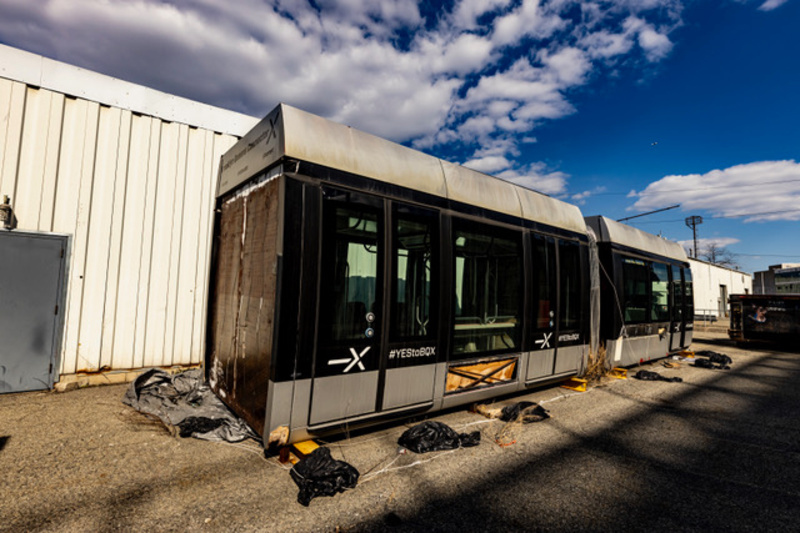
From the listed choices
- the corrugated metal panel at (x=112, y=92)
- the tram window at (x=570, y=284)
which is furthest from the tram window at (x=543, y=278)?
the corrugated metal panel at (x=112, y=92)

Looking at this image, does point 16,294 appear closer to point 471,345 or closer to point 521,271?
point 471,345

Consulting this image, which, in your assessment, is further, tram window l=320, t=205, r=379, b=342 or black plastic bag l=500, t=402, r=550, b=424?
black plastic bag l=500, t=402, r=550, b=424

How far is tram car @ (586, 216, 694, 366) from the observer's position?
8141 mm

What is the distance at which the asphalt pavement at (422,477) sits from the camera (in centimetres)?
269

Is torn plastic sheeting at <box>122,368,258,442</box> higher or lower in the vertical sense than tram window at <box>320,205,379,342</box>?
lower

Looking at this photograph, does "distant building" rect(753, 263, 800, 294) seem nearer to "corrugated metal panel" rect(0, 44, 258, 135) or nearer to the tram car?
the tram car

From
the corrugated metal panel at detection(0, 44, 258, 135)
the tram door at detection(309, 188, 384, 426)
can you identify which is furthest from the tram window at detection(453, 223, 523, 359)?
the corrugated metal panel at detection(0, 44, 258, 135)

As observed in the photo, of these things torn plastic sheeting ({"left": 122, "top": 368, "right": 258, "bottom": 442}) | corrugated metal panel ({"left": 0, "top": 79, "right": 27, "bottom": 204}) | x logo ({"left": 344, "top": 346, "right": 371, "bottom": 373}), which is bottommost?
torn plastic sheeting ({"left": 122, "top": 368, "right": 258, "bottom": 442})

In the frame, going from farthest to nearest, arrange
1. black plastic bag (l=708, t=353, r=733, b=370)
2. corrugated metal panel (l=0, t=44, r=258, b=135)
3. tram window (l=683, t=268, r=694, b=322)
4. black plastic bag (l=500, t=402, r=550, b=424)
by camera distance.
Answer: tram window (l=683, t=268, r=694, b=322) → black plastic bag (l=708, t=353, r=733, b=370) → corrugated metal panel (l=0, t=44, r=258, b=135) → black plastic bag (l=500, t=402, r=550, b=424)

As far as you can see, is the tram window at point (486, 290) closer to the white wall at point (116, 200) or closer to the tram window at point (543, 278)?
the tram window at point (543, 278)

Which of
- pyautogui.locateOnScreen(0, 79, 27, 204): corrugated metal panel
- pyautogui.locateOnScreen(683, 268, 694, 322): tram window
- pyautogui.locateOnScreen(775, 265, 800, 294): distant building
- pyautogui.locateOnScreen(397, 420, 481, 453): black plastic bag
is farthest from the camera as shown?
pyautogui.locateOnScreen(775, 265, 800, 294): distant building

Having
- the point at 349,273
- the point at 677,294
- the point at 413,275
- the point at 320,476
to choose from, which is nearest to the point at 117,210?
the point at 349,273

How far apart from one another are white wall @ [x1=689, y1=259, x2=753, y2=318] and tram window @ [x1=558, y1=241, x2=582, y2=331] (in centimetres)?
2960

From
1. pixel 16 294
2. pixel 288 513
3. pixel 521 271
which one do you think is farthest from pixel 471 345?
pixel 16 294
